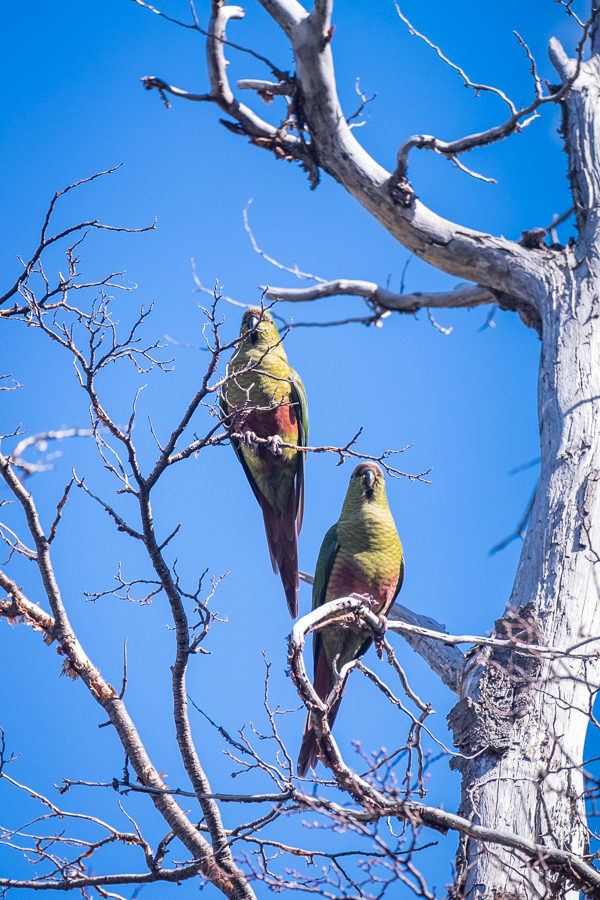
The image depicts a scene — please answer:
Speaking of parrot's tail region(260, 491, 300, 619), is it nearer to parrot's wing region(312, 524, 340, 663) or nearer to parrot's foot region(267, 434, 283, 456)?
parrot's wing region(312, 524, 340, 663)

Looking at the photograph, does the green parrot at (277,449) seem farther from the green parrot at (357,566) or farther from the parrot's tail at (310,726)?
the parrot's tail at (310,726)

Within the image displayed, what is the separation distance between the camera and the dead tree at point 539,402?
116 inches

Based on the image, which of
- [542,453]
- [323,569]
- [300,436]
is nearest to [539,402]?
[542,453]

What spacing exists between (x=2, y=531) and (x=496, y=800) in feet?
7.46

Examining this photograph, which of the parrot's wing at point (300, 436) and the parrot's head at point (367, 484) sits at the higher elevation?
the parrot's wing at point (300, 436)

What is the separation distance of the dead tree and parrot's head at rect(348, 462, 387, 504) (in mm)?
1168

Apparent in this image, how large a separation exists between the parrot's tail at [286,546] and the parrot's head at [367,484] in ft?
1.96

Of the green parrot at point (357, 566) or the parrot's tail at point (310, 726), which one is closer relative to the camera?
the parrot's tail at point (310, 726)

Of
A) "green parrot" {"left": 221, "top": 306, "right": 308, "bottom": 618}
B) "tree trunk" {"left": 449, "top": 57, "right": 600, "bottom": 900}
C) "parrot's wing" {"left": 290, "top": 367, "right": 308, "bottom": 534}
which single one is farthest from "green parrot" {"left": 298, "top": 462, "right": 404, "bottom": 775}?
"tree trunk" {"left": 449, "top": 57, "right": 600, "bottom": 900}

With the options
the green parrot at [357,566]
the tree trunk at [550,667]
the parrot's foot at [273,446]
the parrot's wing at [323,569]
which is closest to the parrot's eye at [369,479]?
the green parrot at [357,566]

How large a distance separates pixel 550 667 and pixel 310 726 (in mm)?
1590

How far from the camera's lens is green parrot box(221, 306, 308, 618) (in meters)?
5.59

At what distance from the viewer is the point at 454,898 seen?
8.79 feet

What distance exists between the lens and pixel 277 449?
550cm
